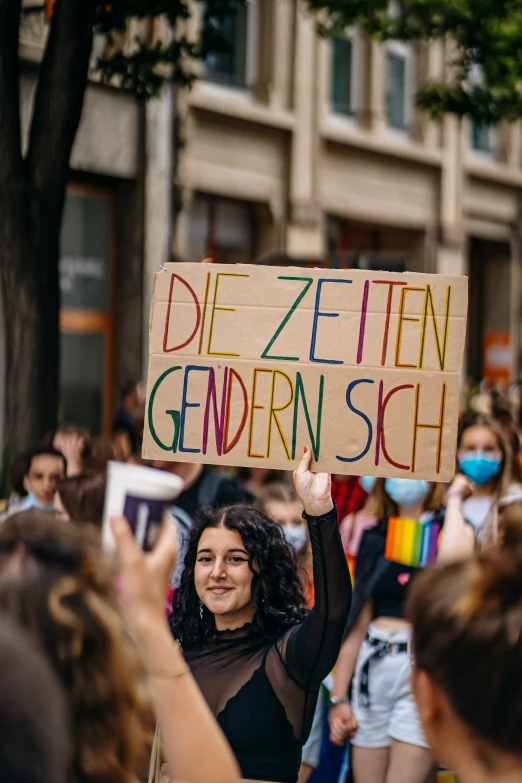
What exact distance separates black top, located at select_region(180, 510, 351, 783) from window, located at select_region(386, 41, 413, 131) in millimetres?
15119

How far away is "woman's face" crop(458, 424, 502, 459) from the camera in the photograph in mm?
6566

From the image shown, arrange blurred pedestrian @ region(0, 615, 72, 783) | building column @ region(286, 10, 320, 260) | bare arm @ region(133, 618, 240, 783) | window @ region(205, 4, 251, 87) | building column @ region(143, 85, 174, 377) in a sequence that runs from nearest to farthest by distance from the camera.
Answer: blurred pedestrian @ region(0, 615, 72, 783)
bare arm @ region(133, 618, 240, 783)
building column @ region(143, 85, 174, 377)
window @ region(205, 4, 251, 87)
building column @ region(286, 10, 320, 260)

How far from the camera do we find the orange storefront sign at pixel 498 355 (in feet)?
65.8

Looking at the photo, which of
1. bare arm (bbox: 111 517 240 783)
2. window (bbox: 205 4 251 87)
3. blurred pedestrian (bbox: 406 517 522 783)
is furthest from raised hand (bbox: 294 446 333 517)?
window (bbox: 205 4 251 87)

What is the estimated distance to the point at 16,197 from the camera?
24.2ft

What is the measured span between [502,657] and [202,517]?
214 centimetres

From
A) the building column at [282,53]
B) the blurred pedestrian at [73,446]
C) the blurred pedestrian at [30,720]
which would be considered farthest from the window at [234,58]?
the blurred pedestrian at [30,720]

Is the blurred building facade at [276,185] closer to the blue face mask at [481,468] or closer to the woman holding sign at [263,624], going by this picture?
the blue face mask at [481,468]

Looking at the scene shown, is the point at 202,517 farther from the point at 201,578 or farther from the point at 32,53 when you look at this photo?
the point at 32,53

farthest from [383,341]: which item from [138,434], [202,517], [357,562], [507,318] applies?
[507,318]

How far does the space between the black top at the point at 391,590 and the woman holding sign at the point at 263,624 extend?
1477mm

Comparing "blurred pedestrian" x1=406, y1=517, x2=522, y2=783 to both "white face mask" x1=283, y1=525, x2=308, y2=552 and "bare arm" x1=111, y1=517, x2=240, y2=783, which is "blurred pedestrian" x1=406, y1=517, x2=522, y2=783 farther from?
"white face mask" x1=283, y1=525, x2=308, y2=552

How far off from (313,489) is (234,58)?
1250cm

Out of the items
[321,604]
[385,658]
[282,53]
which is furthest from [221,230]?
[321,604]
